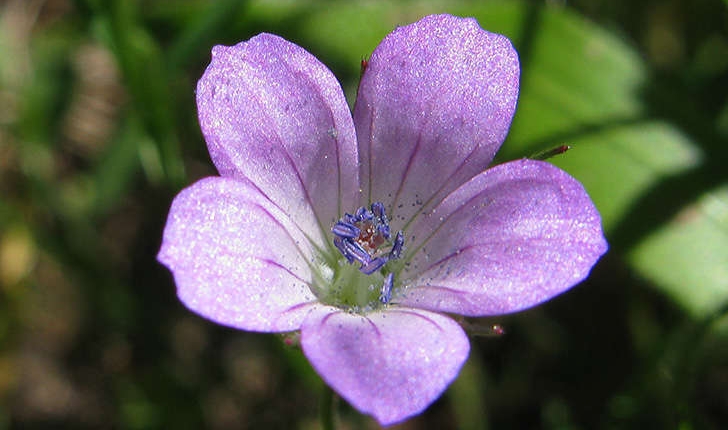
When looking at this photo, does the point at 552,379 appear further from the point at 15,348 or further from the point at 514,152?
the point at 15,348

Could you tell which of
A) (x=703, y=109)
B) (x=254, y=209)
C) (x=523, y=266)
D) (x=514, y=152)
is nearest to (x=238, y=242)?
Result: (x=254, y=209)

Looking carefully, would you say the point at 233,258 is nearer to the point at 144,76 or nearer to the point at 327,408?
the point at 327,408

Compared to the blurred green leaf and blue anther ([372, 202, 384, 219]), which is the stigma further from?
the blurred green leaf

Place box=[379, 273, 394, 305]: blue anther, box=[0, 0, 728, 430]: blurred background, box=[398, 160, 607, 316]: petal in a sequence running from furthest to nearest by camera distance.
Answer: box=[0, 0, 728, 430]: blurred background < box=[379, 273, 394, 305]: blue anther < box=[398, 160, 607, 316]: petal

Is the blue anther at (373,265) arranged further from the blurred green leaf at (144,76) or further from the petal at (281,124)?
the blurred green leaf at (144,76)

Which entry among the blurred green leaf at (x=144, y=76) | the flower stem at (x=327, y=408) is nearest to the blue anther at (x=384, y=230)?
the flower stem at (x=327, y=408)

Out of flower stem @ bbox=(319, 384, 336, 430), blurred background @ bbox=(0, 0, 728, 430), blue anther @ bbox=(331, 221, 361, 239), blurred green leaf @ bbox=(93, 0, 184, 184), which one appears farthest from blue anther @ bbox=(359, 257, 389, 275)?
blurred green leaf @ bbox=(93, 0, 184, 184)

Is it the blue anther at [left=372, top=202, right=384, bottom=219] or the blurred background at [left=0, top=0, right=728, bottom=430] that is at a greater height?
the blue anther at [left=372, top=202, right=384, bottom=219]
